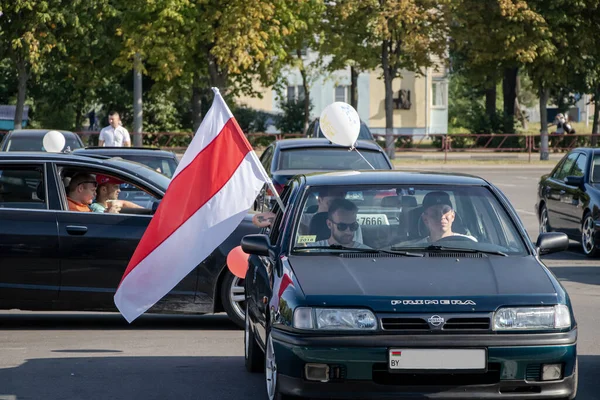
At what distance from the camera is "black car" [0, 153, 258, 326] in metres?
9.71

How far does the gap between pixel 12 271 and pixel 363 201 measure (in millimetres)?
3709

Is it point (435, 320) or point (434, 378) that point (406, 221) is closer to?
point (435, 320)

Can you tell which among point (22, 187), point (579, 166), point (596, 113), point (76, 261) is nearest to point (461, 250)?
point (76, 261)

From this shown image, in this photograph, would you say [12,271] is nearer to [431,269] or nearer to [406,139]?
[431,269]

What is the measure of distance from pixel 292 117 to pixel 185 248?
53613 millimetres

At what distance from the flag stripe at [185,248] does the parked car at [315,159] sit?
6.87 metres

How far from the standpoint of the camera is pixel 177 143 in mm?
44969

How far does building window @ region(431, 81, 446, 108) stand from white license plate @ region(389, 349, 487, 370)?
2855 inches

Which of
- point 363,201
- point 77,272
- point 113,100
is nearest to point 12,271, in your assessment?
point 77,272

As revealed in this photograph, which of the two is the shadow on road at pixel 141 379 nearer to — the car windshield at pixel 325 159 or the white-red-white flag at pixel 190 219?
the white-red-white flag at pixel 190 219

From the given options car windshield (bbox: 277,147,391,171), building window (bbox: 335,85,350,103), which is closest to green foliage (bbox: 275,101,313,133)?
building window (bbox: 335,85,350,103)

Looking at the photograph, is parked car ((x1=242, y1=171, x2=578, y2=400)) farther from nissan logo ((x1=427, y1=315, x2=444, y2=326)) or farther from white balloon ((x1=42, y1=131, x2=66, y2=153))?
white balloon ((x1=42, y1=131, x2=66, y2=153))

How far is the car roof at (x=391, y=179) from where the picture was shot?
734cm

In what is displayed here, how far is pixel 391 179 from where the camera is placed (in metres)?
7.41
